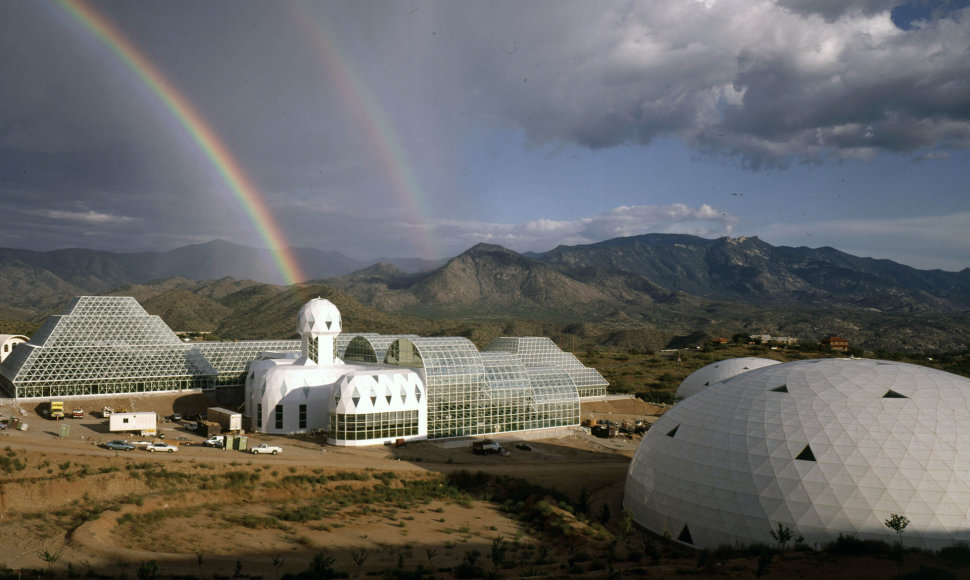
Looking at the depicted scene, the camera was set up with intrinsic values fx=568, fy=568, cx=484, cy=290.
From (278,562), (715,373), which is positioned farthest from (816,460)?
(715,373)

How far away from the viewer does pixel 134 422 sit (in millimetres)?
56594

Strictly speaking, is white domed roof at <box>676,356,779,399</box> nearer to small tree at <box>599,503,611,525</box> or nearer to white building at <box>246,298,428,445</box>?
white building at <box>246,298,428,445</box>

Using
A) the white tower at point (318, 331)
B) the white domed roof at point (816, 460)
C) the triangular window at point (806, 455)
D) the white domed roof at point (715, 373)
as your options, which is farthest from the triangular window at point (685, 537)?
the white domed roof at point (715, 373)

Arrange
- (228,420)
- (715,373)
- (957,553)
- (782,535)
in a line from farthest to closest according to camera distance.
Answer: (715,373) < (228,420) < (782,535) < (957,553)

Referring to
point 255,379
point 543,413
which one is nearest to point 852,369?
point 543,413

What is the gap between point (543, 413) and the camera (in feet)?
231

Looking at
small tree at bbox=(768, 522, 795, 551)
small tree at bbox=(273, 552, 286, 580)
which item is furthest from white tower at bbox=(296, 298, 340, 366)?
small tree at bbox=(768, 522, 795, 551)

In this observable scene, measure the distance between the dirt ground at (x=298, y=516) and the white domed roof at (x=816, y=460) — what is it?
3.29 meters

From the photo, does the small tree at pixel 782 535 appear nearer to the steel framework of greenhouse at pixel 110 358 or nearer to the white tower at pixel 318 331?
the white tower at pixel 318 331

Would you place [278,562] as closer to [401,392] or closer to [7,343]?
[401,392]

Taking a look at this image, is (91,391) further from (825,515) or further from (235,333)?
(235,333)

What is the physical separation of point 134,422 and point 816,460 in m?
59.1

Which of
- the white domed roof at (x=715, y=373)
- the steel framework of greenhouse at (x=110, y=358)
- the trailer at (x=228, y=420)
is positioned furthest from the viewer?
the white domed roof at (x=715, y=373)

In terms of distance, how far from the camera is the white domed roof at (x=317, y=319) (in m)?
67.2
